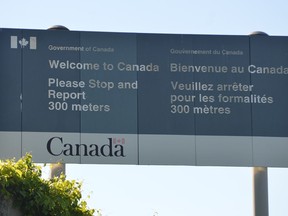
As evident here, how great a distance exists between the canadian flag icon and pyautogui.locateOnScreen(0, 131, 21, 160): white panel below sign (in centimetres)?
211

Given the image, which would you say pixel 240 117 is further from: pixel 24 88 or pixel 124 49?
pixel 24 88

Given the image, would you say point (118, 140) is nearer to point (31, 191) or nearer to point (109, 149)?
point (109, 149)

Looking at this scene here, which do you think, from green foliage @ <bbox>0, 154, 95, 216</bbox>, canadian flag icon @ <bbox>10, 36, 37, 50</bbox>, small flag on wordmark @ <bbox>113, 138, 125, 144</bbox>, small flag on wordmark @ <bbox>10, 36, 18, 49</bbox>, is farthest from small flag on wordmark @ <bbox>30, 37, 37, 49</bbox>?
green foliage @ <bbox>0, 154, 95, 216</bbox>

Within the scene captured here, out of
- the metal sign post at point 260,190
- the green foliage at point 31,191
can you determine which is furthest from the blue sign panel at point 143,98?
the green foliage at point 31,191

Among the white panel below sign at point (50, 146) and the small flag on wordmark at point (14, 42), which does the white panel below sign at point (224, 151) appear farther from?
the small flag on wordmark at point (14, 42)

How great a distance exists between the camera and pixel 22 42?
882 inches

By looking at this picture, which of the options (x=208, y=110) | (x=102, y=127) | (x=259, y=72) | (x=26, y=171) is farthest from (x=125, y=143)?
(x=26, y=171)

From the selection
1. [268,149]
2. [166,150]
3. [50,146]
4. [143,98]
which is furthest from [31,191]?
[268,149]

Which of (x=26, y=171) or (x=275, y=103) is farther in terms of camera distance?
(x=275, y=103)

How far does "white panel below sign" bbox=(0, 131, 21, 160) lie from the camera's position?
71.2 feet

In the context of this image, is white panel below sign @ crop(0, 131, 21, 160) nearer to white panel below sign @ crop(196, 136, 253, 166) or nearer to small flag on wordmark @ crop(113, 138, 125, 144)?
small flag on wordmark @ crop(113, 138, 125, 144)

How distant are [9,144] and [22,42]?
246 cm

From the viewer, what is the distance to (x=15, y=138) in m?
21.8

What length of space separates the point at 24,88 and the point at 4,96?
50cm
